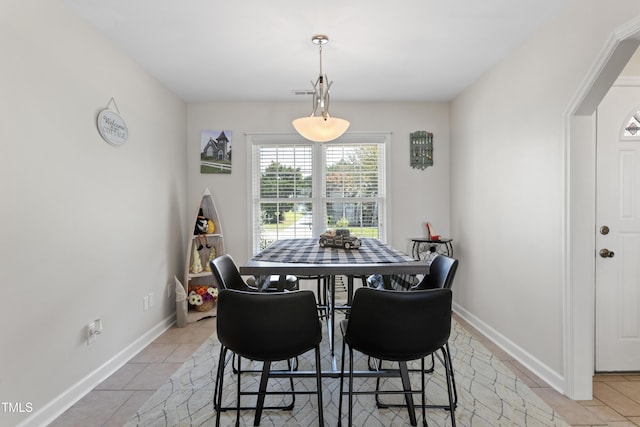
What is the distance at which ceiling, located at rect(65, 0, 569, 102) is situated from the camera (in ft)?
7.22

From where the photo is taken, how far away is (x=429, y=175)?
4227mm

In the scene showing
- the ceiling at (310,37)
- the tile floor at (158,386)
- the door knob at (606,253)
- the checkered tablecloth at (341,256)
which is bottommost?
the tile floor at (158,386)

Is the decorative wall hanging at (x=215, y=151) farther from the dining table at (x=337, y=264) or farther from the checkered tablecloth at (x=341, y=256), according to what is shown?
the dining table at (x=337, y=264)

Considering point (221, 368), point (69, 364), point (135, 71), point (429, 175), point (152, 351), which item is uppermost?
point (135, 71)

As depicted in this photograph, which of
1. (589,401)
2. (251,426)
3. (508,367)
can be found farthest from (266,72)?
(589,401)

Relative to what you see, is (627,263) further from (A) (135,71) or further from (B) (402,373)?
(A) (135,71)

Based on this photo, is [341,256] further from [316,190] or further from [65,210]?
[316,190]

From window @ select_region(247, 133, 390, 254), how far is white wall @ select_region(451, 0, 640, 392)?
113 centimetres

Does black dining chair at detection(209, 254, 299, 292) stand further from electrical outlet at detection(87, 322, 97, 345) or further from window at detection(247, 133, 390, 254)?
window at detection(247, 133, 390, 254)

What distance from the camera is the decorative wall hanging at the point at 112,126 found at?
2480 mm

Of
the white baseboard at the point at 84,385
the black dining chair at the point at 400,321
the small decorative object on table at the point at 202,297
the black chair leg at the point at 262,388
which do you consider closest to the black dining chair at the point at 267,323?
the black dining chair at the point at 400,321

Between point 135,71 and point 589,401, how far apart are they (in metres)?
4.17

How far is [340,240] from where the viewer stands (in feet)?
8.36

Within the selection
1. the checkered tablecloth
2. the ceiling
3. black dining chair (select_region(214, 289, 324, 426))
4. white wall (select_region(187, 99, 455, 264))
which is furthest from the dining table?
white wall (select_region(187, 99, 455, 264))
